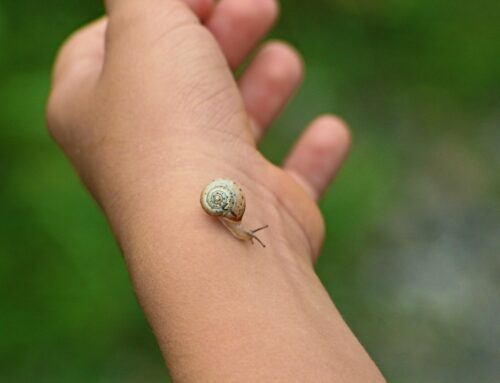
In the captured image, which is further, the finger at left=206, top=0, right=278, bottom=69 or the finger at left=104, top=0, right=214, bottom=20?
the finger at left=206, top=0, right=278, bottom=69

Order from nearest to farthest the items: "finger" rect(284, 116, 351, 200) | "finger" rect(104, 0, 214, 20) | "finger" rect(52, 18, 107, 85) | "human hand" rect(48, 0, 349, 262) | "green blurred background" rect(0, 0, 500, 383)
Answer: "human hand" rect(48, 0, 349, 262) → "finger" rect(104, 0, 214, 20) → "finger" rect(52, 18, 107, 85) → "finger" rect(284, 116, 351, 200) → "green blurred background" rect(0, 0, 500, 383)

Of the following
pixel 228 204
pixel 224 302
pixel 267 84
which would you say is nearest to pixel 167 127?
pixel 228 204

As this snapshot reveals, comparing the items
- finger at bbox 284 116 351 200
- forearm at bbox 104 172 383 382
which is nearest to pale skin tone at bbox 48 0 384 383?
forearm at bbox 104 172 383 382

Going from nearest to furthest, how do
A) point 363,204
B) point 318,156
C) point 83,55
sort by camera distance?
point 83,55 → point 318,156 → point 363,204

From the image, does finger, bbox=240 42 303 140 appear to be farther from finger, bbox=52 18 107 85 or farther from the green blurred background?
the green blurred background

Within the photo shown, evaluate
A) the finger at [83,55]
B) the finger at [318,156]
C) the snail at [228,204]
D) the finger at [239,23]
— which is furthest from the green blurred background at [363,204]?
the snail at [228,204]

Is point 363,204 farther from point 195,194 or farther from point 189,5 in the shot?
point 195,194
